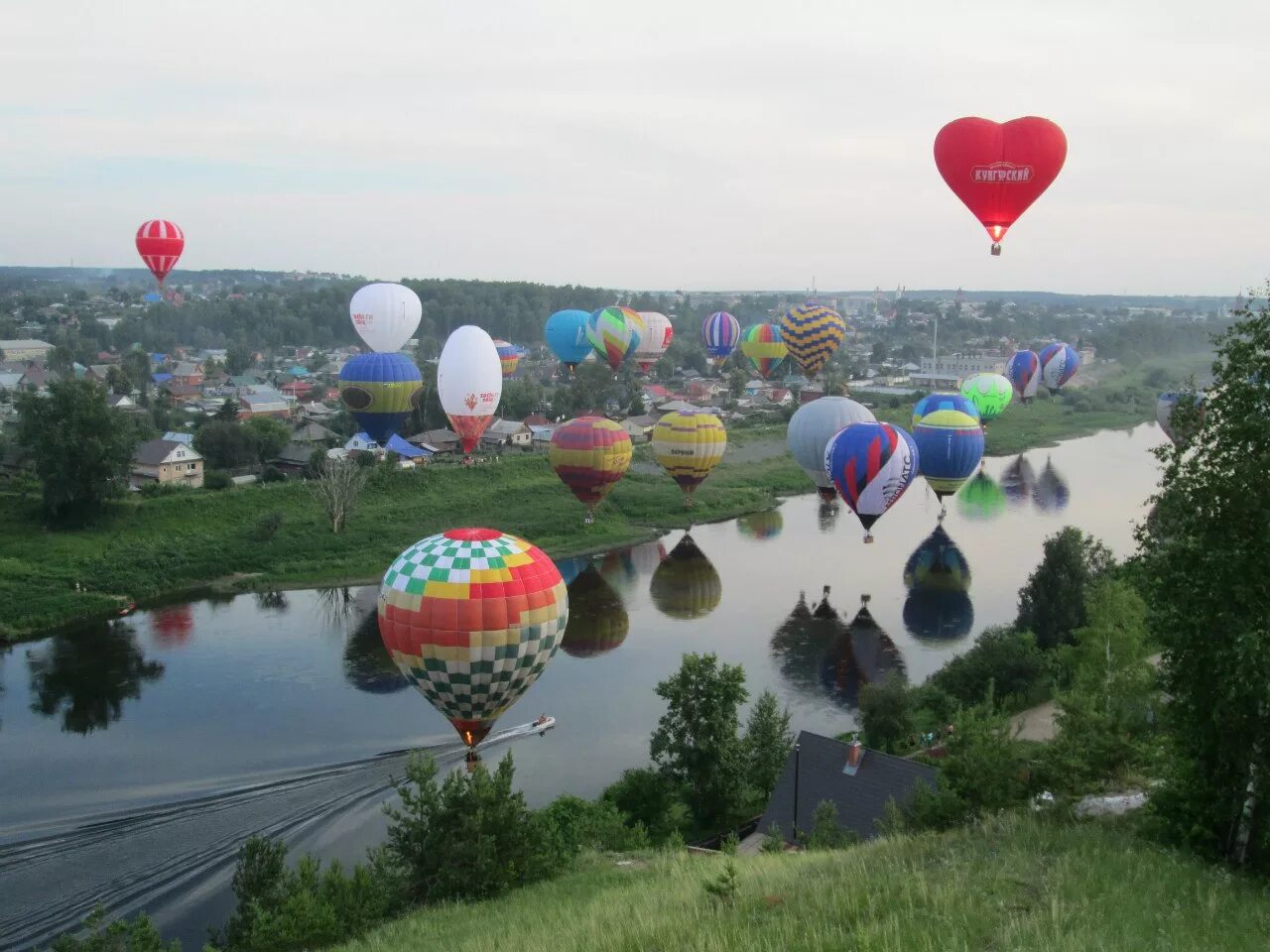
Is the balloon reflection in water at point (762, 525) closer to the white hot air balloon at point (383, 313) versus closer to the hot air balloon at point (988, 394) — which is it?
the white hot air balloon at point (383, 313)

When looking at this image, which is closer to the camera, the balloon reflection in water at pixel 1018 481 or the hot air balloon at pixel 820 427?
the hot air balloon at pixel 820 427

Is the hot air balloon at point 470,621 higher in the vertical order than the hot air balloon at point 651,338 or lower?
lower

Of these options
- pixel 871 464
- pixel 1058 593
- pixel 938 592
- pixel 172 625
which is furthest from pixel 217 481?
pixel 1058 593

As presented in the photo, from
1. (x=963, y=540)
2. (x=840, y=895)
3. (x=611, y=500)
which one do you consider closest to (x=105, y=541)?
(x=611, y=500)

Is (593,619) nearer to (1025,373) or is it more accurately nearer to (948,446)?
(948,446)

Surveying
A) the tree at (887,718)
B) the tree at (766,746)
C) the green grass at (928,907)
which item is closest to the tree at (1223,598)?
the green grass at (928,907)

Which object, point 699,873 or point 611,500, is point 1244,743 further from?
point 611,500
